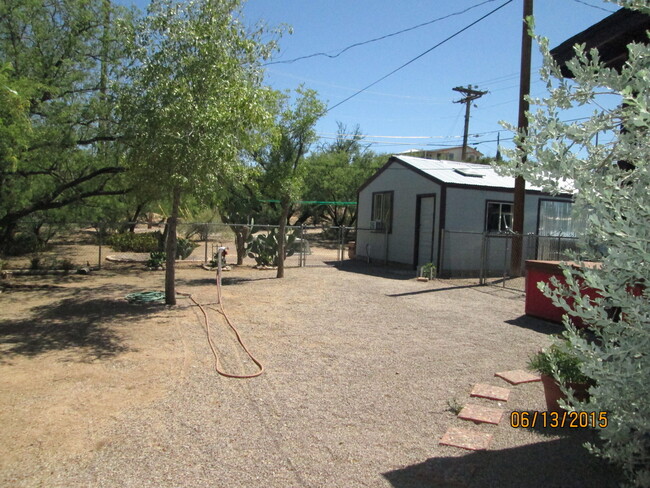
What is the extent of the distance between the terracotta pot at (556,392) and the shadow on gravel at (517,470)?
1.49 feet

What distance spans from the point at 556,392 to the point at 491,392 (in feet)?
2.74

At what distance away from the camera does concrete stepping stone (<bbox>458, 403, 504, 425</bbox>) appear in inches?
167

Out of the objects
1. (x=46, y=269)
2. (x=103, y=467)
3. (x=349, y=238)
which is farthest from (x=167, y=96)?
(x=349, y=238)

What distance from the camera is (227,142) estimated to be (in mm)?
7781

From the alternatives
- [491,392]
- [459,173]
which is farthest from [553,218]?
[491,392]

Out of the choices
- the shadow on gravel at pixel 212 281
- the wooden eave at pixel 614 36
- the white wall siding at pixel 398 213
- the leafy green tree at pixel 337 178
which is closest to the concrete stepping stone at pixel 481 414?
the wooden eave at pixel 614 36

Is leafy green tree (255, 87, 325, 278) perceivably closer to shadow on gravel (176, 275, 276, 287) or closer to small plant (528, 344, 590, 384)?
shadow on gravel (176, 275, 276, 287)

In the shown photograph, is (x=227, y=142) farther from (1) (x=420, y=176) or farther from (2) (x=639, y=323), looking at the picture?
(1) (x=420, y=176)

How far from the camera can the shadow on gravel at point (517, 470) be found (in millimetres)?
3203

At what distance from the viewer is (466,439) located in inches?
153

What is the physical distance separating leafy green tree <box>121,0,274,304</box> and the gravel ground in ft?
8.37

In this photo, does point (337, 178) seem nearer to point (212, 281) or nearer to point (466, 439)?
point (212, 281)

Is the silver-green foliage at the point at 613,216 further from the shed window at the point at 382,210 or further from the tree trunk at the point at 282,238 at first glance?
the shed window at the point at 382,210

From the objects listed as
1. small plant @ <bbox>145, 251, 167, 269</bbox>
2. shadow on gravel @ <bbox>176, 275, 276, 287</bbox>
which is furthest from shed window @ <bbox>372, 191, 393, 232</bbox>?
small plant @ <bbox>145, 251, 167, 269</bbox>
